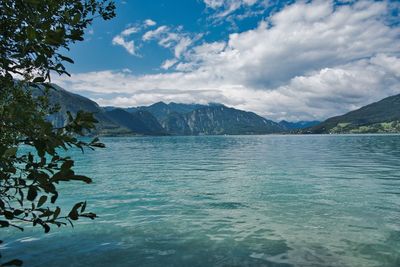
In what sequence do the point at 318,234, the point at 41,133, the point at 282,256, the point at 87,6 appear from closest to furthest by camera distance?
the point at 41,133 → the point at 87,6 → the point at 282,256 → the point at 318,234

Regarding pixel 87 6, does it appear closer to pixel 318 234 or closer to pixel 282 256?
pixel 282 256

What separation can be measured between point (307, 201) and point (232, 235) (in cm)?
1084

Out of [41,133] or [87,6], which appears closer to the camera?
[41,133]

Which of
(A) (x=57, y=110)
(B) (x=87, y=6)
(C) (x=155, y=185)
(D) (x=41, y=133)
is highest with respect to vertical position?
(B) (x=87, y=6)

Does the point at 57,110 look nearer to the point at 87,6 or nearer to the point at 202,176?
the point at 87,6

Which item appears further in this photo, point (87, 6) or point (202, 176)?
point (202, 176)

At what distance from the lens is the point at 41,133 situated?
3.63 m

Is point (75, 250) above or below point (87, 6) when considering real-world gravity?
below

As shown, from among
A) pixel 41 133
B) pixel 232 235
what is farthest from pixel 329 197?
pixel 41 133

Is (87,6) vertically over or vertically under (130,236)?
over

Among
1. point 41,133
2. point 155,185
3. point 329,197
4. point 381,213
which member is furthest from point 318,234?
point 155,185

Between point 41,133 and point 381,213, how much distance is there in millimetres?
24080

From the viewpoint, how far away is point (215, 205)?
25.6 metres

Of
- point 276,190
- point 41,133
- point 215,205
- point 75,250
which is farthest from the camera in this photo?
point 276,190
